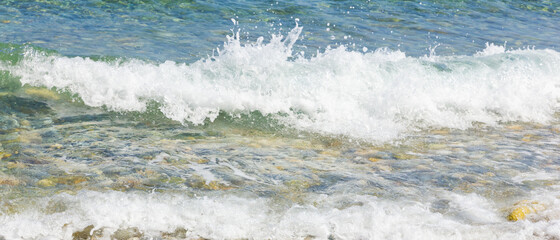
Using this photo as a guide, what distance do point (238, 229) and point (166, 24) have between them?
7276mm

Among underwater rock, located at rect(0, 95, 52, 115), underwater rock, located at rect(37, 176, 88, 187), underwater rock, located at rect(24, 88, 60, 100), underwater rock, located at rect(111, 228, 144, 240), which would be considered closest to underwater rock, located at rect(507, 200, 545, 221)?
underwater rock, located at rect(111, 228, 144, 240)

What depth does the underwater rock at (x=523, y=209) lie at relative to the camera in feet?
12.1

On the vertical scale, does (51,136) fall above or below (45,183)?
below

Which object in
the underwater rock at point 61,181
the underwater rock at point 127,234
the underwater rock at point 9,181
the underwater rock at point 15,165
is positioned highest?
the underwater rock at point 127,234

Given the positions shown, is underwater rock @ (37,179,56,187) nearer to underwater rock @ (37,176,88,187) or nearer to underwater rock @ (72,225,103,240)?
underwater rock @ (37,176,88,187)

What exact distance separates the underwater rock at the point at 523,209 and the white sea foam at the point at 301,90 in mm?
1905

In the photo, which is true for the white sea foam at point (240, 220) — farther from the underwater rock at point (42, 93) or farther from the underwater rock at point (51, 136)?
the underwater rock at point (42, 93)

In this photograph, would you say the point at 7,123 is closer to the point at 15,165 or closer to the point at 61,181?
the point at 15,165

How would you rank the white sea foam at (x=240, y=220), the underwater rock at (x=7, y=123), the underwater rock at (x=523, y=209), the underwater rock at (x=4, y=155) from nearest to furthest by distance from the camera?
the white sea foam at (x=240, y=220), the underwater rock at (x=523, y=209), the underwater rock at (x=4, y=155), the underwater rock at (x=7, y=123)

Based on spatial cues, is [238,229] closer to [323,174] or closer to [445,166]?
[323,174]

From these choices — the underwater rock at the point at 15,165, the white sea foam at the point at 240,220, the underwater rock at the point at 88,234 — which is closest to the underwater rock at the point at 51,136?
the underwater rock at the point at 15,165

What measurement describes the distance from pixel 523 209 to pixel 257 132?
109 inches

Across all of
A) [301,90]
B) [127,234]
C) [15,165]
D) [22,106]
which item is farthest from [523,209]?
[22,106]

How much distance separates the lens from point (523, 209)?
3.79 m
